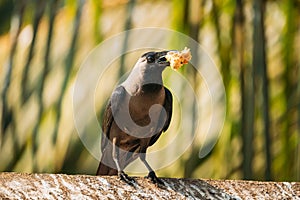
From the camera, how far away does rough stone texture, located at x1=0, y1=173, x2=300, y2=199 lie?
1201 mm

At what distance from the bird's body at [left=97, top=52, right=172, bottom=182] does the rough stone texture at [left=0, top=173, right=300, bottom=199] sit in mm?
447

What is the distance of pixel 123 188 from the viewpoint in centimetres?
124

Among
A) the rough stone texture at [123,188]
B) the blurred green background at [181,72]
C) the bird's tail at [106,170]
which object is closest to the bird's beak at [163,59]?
the bird's tail at [106,170]

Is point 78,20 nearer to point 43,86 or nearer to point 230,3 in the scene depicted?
point 43,86

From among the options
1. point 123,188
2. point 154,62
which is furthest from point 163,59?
point 123,188

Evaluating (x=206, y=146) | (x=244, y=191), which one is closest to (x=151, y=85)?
(x=244, y=191)

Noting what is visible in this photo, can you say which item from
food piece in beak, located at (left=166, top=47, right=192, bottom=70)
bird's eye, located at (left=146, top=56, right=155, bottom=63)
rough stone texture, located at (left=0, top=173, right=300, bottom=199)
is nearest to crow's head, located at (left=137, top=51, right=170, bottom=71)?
bird's eye, located at (left=146, top=56, right=155, bottom=63)

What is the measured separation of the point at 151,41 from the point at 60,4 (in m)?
0.35

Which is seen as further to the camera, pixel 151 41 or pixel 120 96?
pixel 151 41

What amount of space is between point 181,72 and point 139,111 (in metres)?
0.67

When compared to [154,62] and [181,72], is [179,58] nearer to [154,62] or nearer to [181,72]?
[154,62]

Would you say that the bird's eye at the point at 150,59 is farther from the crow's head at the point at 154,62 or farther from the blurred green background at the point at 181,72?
the blurred green background at the point at 181,72

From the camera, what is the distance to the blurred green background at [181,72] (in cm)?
236

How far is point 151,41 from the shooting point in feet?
7.98
